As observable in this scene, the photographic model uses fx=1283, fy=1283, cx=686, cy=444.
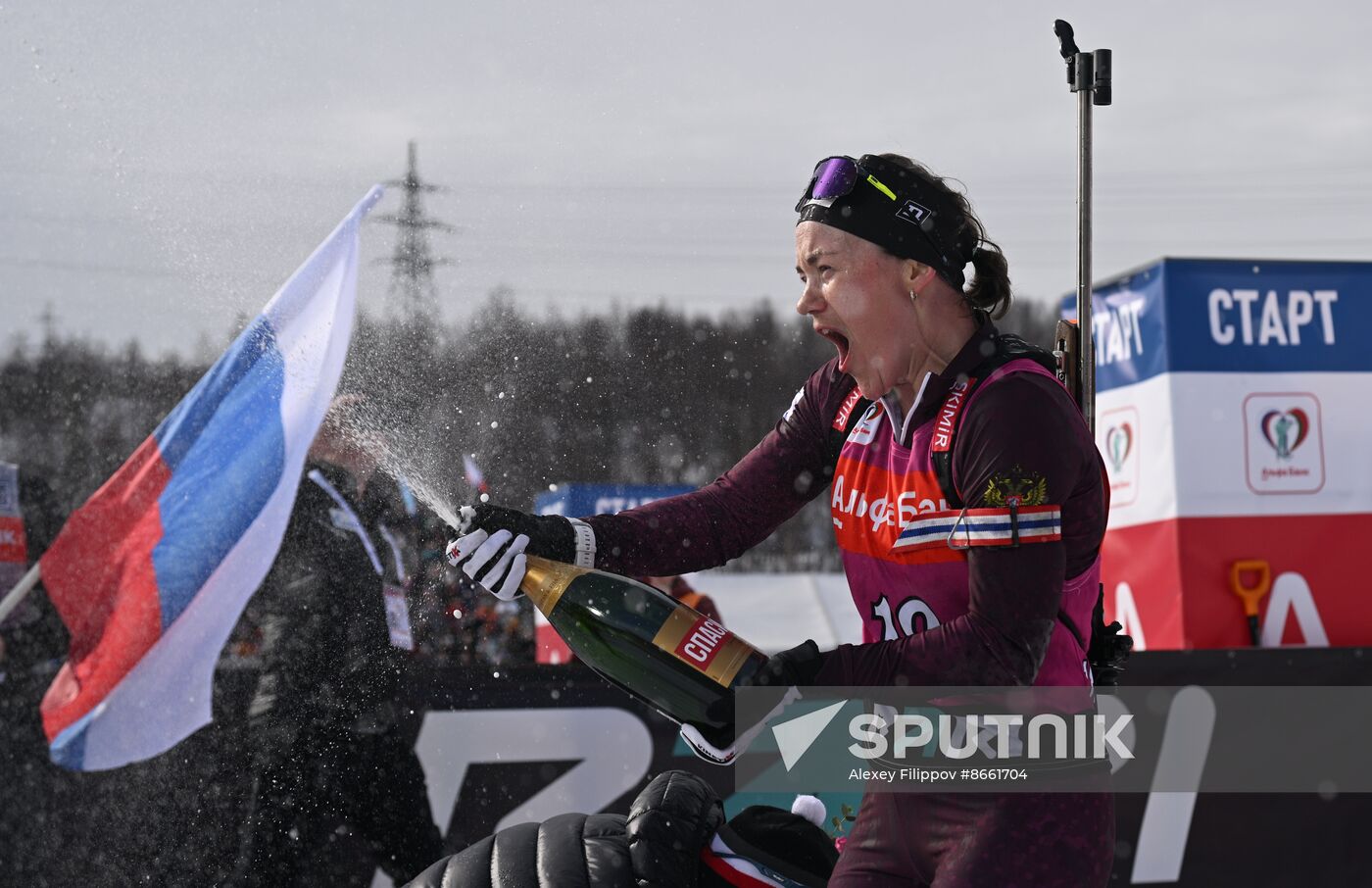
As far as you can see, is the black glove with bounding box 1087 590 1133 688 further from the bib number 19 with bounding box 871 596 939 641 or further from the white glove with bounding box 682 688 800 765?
the white glove with bounding box 682 688 800 765

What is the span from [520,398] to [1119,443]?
13.0 m

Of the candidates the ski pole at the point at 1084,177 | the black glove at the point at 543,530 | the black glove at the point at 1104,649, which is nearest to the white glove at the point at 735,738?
the black glove at the point at 543,530

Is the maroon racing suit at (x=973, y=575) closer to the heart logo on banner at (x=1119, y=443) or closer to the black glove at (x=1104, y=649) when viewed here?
the black glove at (x=1104, y=649)

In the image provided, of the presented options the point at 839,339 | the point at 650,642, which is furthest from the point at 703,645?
the point at 839,339

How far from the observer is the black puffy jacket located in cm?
219

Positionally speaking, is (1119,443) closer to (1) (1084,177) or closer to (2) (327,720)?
(1) (1084,177)

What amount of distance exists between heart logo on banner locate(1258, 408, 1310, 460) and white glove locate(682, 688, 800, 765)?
4.56m

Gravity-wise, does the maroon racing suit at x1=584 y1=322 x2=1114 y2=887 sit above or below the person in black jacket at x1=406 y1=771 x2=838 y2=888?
above

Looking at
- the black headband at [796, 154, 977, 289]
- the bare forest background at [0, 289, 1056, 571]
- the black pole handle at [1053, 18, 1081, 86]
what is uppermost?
the black pole handle at [1053, 18, 1081, 86]

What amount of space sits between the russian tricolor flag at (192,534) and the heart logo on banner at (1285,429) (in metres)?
4.10

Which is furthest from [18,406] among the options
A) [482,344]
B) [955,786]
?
[955,786]

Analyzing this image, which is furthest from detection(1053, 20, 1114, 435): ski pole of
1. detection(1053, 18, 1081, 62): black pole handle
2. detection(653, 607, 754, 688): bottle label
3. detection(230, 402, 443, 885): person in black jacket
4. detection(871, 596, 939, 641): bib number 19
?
detection(230, 402, 443, 885): person in black jacket

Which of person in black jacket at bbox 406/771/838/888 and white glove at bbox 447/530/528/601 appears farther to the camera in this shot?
white glove at bbox 447/530/528/601

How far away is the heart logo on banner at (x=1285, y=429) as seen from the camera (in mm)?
5895
